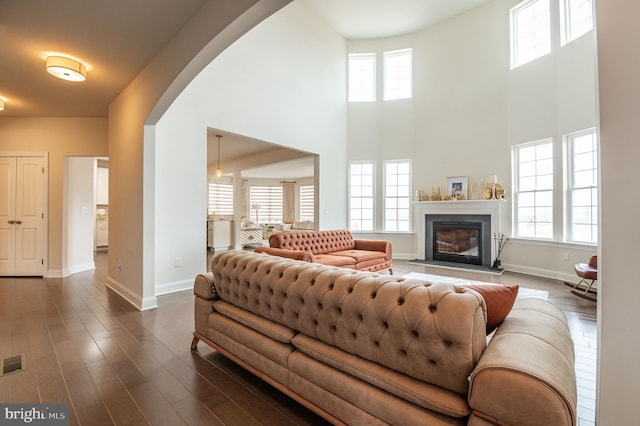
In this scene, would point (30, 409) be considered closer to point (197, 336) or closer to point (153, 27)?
point (197, 336)

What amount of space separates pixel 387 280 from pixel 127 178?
12.7 ft

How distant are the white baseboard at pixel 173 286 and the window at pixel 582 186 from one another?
20.8 feet

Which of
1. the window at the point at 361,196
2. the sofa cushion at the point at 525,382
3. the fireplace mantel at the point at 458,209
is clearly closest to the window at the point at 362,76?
the window at the point at 361,196

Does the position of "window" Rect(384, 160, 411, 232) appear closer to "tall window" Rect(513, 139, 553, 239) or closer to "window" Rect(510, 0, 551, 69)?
"tall window" Rect(513, 139, 553, 239)

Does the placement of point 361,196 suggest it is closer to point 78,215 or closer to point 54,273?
point 78,215

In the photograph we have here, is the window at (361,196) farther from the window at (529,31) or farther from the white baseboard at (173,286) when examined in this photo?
the white baseboard at (173,286)

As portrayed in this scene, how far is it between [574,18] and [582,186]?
9.31 ft

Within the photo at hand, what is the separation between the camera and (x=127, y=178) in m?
3.87

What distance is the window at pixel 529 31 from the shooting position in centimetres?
541

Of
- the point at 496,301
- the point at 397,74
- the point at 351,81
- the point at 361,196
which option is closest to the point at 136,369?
the point at 496,301

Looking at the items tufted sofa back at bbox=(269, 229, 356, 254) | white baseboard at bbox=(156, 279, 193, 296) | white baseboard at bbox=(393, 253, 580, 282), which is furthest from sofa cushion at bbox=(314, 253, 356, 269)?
white baseboard at bbox=(393, 253, 580, 282)

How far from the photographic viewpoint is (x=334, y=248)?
5.50m

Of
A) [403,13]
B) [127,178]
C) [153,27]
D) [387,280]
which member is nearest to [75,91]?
[127,178]

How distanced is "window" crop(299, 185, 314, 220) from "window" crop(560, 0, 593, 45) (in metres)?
9.54
